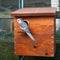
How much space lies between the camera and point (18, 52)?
466 centimetres

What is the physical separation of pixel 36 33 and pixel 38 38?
0.28 feet

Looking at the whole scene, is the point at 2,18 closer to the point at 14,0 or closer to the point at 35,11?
the point at 14,0

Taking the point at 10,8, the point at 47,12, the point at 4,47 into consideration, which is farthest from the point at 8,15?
the point at 47,12

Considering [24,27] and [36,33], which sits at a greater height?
[24,27]

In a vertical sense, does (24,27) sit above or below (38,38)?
above

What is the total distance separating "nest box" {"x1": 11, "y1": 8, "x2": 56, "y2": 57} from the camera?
4.54 m

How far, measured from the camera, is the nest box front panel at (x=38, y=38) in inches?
179

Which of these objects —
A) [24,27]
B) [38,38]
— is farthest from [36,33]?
[24,27]

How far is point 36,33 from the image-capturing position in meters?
4.59

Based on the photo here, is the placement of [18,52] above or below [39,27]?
below

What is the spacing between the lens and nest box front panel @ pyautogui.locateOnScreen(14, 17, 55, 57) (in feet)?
14.9

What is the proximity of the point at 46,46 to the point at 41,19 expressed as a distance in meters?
0.43

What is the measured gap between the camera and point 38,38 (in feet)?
15.0

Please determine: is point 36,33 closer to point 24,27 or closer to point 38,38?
point 38,38
